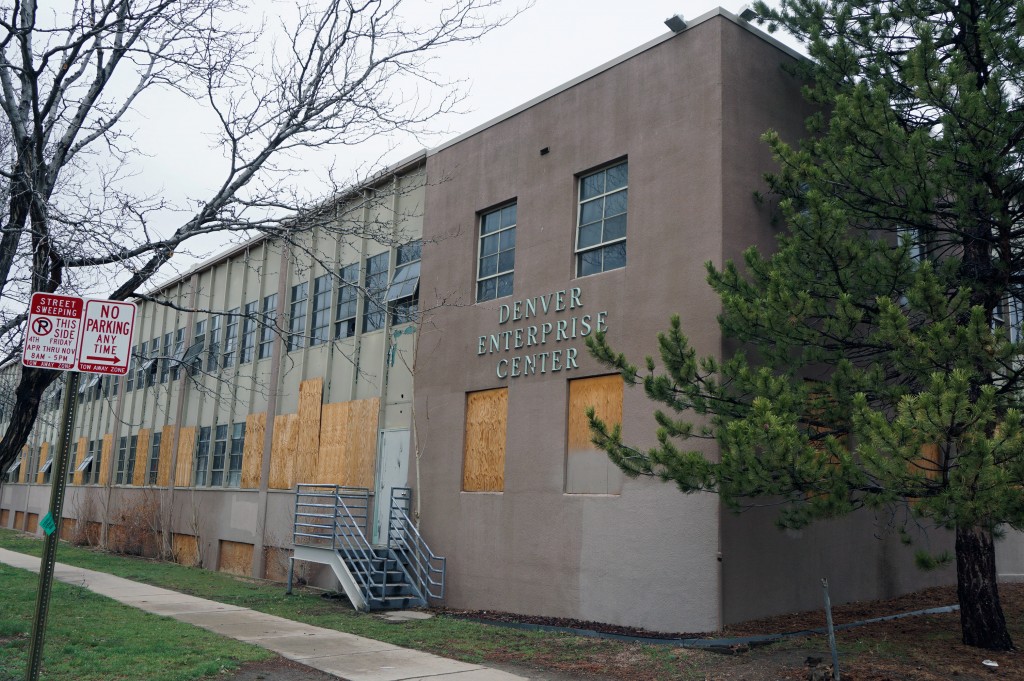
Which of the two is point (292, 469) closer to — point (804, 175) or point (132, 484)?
point (132, 484)

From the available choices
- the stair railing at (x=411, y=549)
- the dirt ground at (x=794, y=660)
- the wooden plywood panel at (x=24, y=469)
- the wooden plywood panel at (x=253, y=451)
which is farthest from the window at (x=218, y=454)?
the wooden plywood panel at (x=24, y=469)

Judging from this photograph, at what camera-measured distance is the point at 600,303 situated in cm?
1366

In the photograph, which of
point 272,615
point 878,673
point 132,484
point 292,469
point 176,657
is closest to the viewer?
point 878,673

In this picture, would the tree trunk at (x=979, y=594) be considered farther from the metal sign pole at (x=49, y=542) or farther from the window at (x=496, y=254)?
the metal sign pole at (x=49, y=542)

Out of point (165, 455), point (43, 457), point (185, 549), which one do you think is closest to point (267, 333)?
point (185, 549)

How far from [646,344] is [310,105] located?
5737mm

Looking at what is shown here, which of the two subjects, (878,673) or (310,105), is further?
(310,105)

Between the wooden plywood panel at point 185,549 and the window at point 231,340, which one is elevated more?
the window at point 231,340

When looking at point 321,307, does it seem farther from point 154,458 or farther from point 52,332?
point 52,332

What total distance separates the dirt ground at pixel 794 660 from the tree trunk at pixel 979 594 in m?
0.21

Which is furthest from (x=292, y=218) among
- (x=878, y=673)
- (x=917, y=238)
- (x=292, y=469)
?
(x=292, y=469)

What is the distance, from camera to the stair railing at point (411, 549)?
51.3ft

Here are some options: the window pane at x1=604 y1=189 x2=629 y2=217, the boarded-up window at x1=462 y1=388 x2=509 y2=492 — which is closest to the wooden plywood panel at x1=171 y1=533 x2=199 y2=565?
the boarded-up window at x1=462 y1=388 x2=509 y2=492

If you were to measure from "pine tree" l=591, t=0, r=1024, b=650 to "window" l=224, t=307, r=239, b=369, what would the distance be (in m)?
16.2
